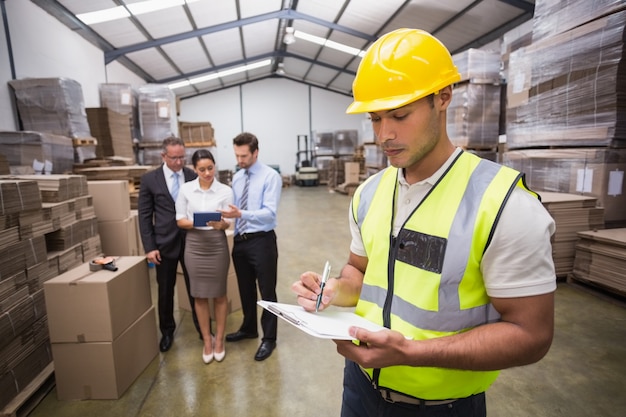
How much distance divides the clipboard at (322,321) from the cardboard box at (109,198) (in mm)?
3861

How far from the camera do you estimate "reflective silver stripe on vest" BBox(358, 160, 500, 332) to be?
0.91 metres

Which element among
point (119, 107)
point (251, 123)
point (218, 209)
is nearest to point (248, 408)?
point (218, 209)

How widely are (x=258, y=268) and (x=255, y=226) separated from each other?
0.37 metres

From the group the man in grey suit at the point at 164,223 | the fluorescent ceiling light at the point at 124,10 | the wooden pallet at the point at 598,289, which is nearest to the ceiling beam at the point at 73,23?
the fluorescent ceiling light at the point at 124,10

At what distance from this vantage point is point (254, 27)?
1066 centimetres

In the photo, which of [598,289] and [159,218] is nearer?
[159,218]

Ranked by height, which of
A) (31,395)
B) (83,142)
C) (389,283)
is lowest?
(31,395)

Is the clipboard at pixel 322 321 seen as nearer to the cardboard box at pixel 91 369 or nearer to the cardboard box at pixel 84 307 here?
the cardboard box at pixel 84 307

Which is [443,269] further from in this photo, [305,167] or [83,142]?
[305,167]

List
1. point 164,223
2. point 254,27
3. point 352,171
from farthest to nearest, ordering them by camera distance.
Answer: point 352,171, point 254,27, point 164,223

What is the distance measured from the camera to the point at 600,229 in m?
4.26

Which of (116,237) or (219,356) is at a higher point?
(116,237)

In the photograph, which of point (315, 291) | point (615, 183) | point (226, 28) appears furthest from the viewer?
point (226, 28)

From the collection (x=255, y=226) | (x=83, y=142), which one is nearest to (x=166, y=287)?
(x=255, y=226)
